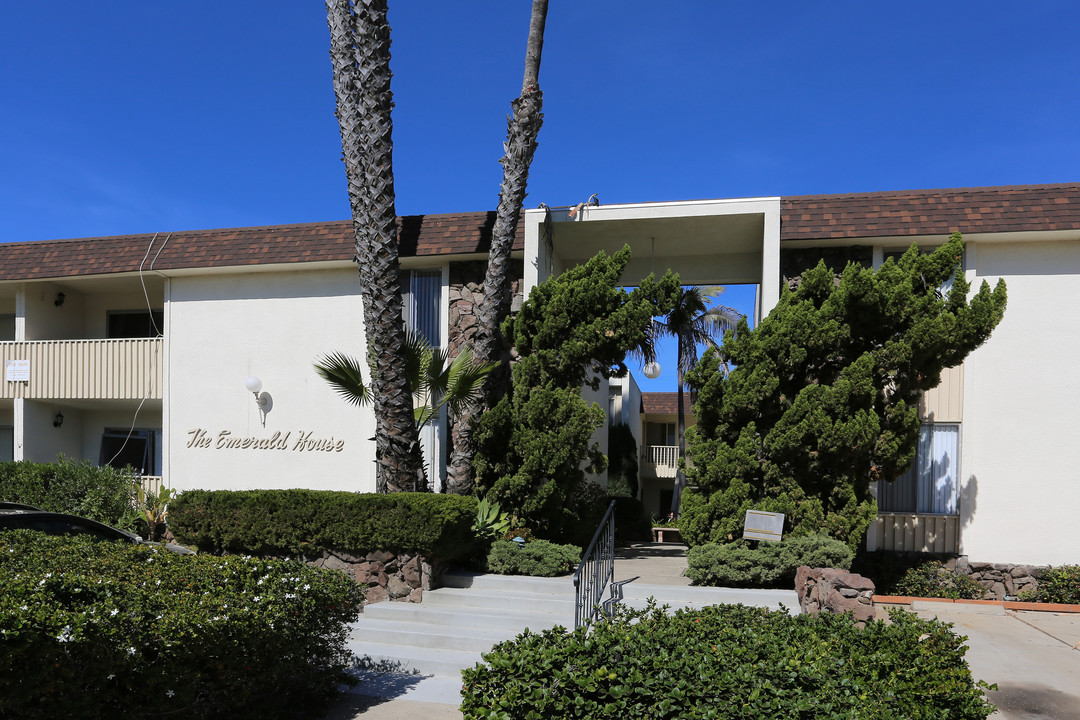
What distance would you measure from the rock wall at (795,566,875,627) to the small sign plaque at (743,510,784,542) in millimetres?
887

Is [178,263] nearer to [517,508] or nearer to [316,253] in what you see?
[316,253]

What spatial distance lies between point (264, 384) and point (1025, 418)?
1252 cm

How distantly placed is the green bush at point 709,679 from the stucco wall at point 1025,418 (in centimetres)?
741

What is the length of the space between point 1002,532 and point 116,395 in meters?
15.7

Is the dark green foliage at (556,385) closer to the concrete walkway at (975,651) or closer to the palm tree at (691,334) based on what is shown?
the concrete walkway at (975,651)

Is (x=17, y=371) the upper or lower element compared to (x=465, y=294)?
lower

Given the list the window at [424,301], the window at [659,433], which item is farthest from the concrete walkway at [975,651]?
the window at [659,433]

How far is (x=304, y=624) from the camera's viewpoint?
5855 mm

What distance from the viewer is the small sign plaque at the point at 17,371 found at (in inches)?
606

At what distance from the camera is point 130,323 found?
1711 centimetres

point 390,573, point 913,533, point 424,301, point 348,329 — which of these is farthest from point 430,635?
point 913,533

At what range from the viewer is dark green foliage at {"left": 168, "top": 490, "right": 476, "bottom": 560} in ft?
30.2

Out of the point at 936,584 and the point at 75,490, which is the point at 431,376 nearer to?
the point at 75,490

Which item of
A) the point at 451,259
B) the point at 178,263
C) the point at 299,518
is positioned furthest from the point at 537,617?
the point at 178,263
